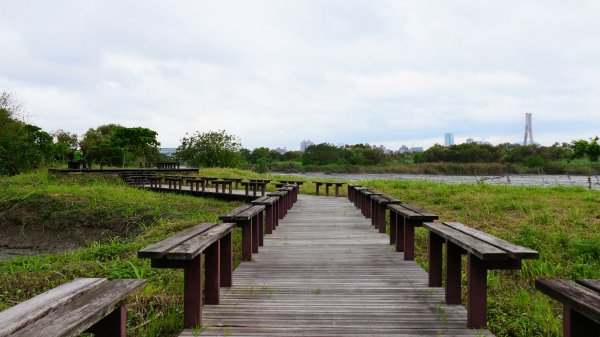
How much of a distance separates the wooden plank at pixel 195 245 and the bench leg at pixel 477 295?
1686 millimetres

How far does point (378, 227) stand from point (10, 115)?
26004 millimetres

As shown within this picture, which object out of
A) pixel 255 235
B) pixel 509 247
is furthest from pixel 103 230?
pixel 509 247

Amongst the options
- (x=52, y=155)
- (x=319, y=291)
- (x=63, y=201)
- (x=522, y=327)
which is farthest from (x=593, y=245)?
(x=52, y=155)

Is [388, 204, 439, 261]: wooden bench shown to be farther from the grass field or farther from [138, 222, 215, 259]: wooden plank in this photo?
[138, 222, 215, 259]: wooden plank

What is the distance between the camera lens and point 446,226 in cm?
345

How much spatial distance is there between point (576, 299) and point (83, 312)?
1985 millimetres

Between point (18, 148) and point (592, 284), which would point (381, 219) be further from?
point (18, 148)

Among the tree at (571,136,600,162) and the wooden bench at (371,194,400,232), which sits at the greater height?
the tree at (571,136,600,162)

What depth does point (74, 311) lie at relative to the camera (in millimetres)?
1608

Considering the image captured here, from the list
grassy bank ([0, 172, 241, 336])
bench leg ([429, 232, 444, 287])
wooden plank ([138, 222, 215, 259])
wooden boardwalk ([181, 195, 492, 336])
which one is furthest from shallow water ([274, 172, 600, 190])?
wooden plank ([138, 222, 215, 259])

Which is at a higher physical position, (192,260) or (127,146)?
(127,146)

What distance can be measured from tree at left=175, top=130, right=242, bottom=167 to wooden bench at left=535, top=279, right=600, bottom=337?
29.3 m

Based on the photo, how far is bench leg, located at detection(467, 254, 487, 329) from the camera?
260 centimetres

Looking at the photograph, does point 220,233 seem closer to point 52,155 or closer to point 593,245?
point 593,245
